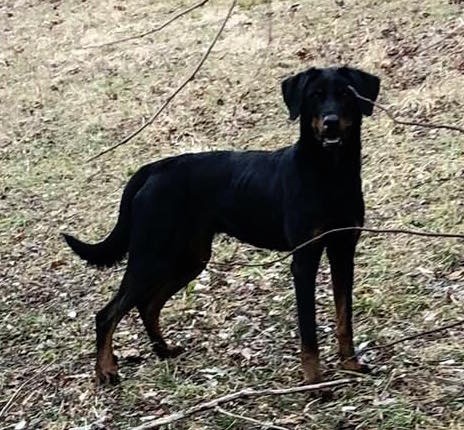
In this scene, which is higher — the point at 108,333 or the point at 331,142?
the point at 331,142

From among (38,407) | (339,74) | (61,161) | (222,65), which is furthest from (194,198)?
(222,65)

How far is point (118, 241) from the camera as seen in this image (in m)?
5.54

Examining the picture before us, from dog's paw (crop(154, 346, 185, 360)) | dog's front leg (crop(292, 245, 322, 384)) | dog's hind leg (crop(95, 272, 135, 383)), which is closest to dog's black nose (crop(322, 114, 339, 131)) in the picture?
dog's front leg (crop(292, 245, 322, 384))

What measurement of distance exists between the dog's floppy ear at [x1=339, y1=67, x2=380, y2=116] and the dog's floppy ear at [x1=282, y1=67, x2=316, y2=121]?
0.59ft

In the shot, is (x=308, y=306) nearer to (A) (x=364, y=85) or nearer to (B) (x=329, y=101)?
(B) (x=329, y=101)

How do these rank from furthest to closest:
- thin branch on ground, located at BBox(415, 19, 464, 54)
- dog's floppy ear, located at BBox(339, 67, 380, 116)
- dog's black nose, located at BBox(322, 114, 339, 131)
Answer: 1. thin branch on ground, located at BBox(415, 19, 464, 54)
2. dog's floppy ear, located at BBox(339, 67, 380, 116)
3. dog's black nose, located at BBox(322, 114, 339, 131)

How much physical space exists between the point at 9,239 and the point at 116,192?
1.07 metres

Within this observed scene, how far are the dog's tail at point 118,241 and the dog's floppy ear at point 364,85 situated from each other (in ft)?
4.43

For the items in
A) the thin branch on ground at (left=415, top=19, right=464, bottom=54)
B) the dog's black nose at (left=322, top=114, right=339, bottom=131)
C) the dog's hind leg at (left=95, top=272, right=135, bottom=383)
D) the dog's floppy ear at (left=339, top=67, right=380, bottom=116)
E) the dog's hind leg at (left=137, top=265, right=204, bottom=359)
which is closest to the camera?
the dog's black nose at (left=322, top=114, right=339, bottom=131)

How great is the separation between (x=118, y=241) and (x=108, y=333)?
1.81 feet

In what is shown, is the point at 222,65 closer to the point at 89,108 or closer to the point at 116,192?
the point at 89,108

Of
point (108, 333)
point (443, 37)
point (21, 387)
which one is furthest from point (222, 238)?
point (443, 37)

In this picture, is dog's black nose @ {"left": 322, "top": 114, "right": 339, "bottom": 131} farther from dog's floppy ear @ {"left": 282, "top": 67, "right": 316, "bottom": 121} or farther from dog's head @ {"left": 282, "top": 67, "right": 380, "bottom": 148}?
dog's floppy ear @ {"left": 282, "top": 67, "right": 316, "bottom": 121}

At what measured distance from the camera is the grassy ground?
5.07 meters
